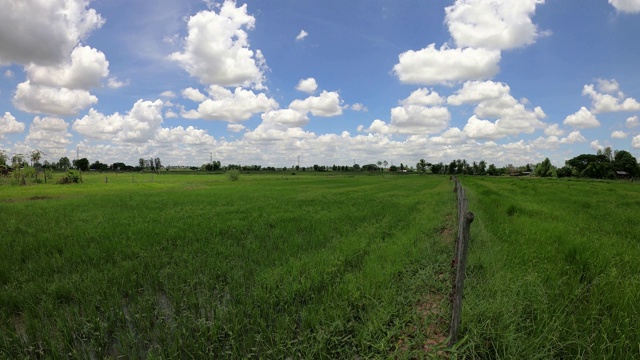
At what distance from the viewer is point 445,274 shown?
562 centimetres

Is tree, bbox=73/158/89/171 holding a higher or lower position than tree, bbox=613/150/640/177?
higher

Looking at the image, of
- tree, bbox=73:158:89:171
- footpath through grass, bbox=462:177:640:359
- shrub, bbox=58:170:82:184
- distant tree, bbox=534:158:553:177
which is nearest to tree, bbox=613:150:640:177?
distant tree, bbox=534:158:553:177

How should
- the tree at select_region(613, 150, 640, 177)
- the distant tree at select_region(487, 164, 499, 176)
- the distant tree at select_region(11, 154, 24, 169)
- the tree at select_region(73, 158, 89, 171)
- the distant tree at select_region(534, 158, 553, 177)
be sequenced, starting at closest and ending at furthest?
the distant tree at select_region(11, 154, 24, 169), the tree at select_region(613, 150, 640, 177), the distant tree at select_region(534, 158, 553, 177), the tree at select_region(73, 158, 89, 171), the distant tree at select_region(487, 164, 499, 176)

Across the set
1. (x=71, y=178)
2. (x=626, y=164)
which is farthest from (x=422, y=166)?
(x=71, y=178)

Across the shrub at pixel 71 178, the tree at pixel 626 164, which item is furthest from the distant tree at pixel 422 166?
the shrub at pixel 71 178

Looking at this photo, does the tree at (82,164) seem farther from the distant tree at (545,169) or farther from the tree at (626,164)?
the tree at (626,164)

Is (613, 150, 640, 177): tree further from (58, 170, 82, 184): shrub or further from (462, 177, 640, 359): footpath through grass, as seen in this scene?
(58, 170, 82, 184): shrub

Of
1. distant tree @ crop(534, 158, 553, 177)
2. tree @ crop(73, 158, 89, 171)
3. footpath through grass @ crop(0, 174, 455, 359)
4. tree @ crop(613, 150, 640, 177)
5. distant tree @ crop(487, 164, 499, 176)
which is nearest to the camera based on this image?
footpath through grass @ crop(0, 174, 455, 359)

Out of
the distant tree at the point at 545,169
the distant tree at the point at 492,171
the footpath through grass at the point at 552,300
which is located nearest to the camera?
the footpath through grass at the point at 552,300

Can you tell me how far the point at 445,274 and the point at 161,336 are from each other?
475cm

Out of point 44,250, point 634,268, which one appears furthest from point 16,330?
point 634,268

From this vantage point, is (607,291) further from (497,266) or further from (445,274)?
(445,274)

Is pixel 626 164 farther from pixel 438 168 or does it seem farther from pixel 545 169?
pixel 438 168

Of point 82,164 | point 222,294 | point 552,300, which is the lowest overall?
point 222,294
